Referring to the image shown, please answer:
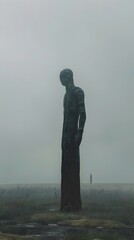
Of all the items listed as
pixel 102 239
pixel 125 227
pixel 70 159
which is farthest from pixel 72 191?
pixel 102 239

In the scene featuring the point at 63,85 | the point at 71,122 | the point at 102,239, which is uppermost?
the point at 63,85

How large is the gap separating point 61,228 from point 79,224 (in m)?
0.78

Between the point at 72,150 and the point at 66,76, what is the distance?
237 cm

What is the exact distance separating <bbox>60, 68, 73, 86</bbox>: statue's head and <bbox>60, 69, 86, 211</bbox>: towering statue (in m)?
0.36

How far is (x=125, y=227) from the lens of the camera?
36.3ft

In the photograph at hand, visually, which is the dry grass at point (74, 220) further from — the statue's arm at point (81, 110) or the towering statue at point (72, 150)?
the statue's arm at point (81, 110)

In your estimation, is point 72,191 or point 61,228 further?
point 72,191

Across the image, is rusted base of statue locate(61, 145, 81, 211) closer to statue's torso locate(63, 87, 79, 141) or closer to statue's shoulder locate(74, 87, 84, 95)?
statue's torso locate(63, 87, 79, 141)

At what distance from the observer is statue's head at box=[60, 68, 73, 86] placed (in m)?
15.3

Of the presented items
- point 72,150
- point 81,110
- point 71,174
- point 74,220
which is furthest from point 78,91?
point 74,220

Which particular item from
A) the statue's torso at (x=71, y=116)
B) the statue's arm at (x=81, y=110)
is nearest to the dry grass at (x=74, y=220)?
the statue's torso at (x=71, y=116)

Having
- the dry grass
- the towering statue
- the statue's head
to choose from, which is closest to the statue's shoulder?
the towering statue

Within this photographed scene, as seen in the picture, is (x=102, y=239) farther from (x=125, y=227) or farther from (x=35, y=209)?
(x=35, y=209)

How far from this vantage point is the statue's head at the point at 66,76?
50.1 feet
